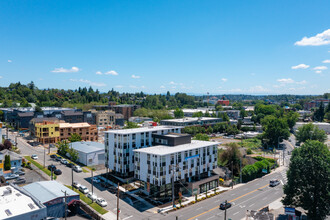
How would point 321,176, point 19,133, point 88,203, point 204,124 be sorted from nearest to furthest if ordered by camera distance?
point 321,176
point 88,203
point 19,133
point 204,124

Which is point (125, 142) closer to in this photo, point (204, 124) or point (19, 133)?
point (19, 133)

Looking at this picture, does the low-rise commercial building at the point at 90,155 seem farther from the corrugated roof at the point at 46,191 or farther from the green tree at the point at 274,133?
the green tree at the point at 274,133

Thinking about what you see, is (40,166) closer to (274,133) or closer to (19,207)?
(19,207)

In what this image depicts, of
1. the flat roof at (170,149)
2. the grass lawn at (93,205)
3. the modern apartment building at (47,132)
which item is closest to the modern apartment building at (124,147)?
the flat roof at (170,149)

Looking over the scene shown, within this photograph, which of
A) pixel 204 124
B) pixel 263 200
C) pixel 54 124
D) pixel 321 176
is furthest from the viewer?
pixel 204 124

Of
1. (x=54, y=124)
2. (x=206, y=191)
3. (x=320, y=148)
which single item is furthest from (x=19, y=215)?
(x=54, y=124)

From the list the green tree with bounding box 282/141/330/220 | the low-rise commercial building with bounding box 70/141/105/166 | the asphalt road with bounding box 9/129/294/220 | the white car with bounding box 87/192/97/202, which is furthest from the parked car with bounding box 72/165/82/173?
the green tree with bounding box 282/141/330/220

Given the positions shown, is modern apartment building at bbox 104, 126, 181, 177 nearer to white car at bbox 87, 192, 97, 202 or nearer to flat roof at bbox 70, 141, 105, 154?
white car at bbox 87, 192, 97, 202
